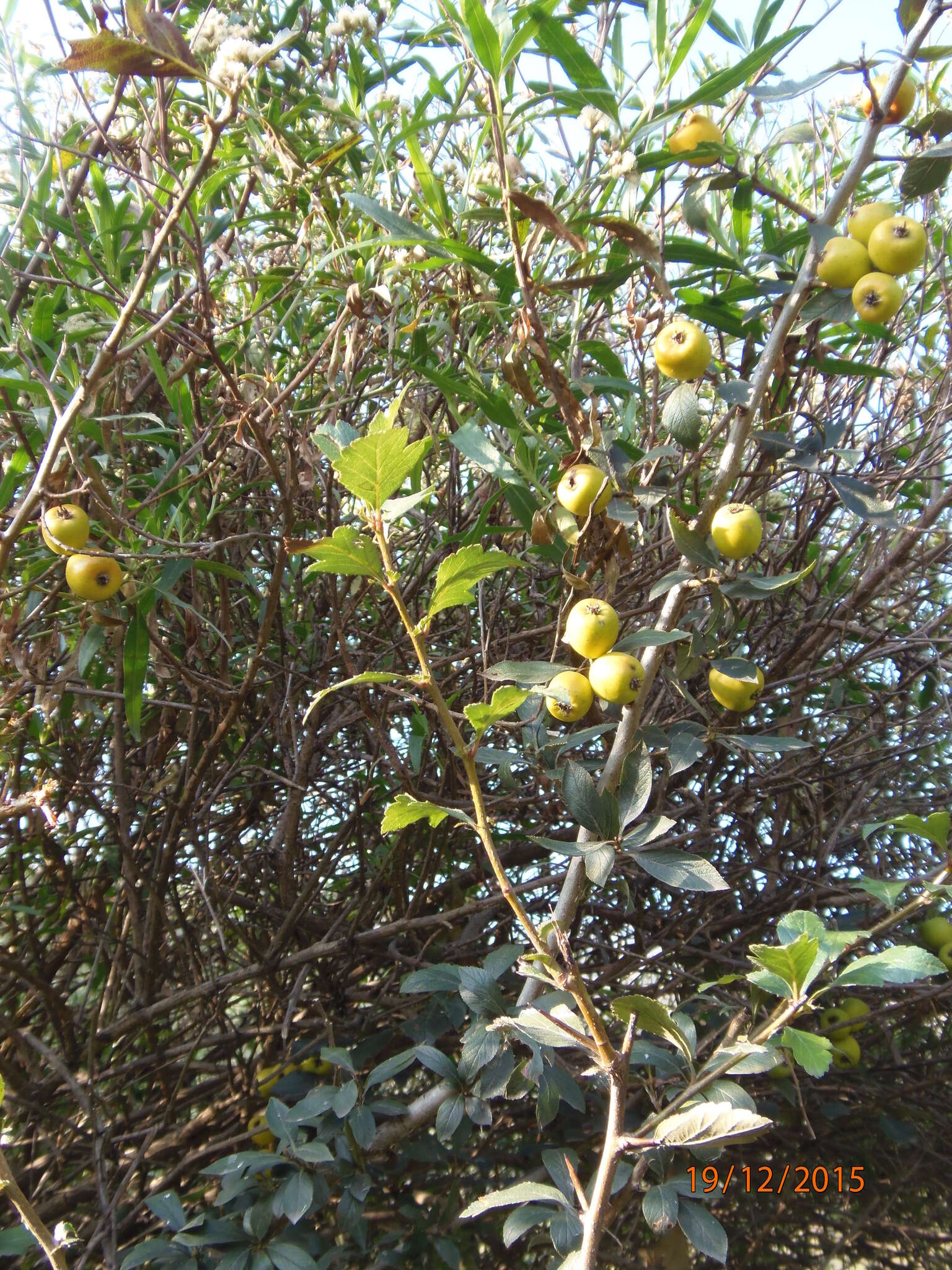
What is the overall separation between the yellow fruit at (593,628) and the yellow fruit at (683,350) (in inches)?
12.3

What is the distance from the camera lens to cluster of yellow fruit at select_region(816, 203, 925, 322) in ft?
3.42

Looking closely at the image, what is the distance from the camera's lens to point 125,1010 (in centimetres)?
202

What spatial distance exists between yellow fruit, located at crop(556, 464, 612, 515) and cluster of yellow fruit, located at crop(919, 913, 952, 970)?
1.28 m

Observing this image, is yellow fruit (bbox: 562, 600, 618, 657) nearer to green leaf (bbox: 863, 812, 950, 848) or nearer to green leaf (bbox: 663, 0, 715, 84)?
Answer: green leaf (bbox: 863, 812, 950, 848)

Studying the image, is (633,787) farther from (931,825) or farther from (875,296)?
(875,296)

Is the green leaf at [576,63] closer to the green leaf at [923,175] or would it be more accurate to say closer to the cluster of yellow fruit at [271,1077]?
the green leaf at [923,175]

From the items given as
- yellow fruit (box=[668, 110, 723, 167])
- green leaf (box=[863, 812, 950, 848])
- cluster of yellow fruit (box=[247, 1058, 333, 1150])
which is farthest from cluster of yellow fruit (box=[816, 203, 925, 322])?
cluster of yellow fruit (box=[247, 1058, 333, 1150])

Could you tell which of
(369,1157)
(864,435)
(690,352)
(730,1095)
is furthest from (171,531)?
(864,435)

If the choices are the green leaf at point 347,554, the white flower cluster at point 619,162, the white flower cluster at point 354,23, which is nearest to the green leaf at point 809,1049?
the green leaf at point 347,554

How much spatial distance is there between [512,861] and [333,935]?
1.53 feet

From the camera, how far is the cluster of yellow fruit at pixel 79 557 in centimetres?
131

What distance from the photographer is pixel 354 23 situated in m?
1.68

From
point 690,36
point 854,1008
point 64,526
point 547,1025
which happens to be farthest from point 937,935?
point 64,526

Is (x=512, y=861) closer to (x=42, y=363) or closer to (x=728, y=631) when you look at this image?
(x=728, y=631)
